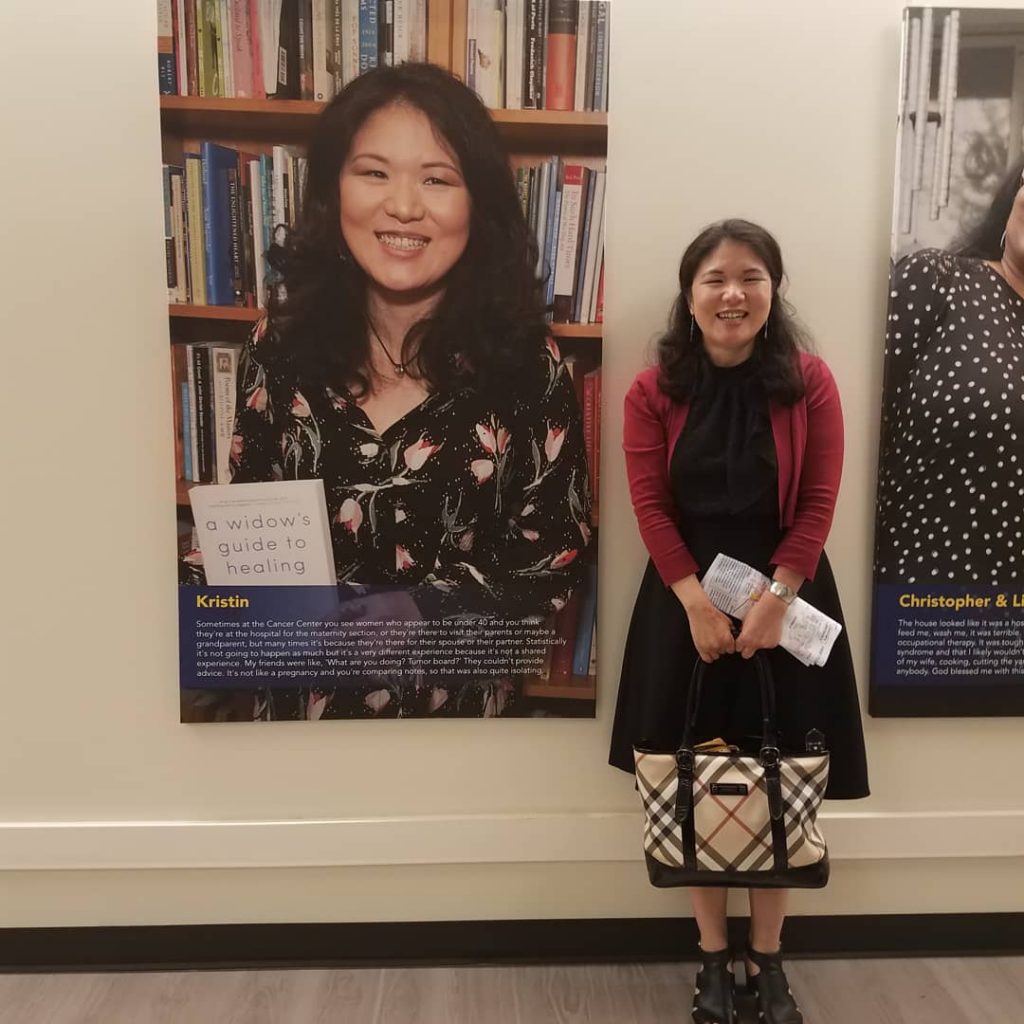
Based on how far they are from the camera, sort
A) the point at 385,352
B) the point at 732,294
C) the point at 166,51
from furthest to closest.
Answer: the point at 385,352 < the point at 166,51 < the point at 732,294

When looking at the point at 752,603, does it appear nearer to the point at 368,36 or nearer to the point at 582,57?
the point at 582,57

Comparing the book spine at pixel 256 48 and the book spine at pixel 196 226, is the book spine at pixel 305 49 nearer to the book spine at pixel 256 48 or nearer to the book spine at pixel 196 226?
the book spine at pixel 256 48

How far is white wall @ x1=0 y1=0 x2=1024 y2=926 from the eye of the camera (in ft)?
5.69

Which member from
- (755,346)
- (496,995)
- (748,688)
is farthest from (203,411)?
(496,995)

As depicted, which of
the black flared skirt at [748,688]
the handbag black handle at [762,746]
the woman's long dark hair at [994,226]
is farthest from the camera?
the woman's long dark hair at [994,226]

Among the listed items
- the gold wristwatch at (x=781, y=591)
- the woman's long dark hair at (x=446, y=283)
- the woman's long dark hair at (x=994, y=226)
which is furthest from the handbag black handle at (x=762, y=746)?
the woman's long dark hair at (x=994, y=226)

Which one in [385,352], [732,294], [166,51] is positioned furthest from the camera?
[385,352]

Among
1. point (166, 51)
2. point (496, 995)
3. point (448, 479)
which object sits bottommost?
point (496, 995)

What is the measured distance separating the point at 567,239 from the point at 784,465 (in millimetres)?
674

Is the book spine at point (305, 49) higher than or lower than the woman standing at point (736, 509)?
higher

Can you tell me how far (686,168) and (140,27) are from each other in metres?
1.20

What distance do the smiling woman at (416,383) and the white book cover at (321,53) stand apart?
0.10 ft

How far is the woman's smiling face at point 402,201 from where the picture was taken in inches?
67.9

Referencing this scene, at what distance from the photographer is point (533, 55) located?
5.62ft
